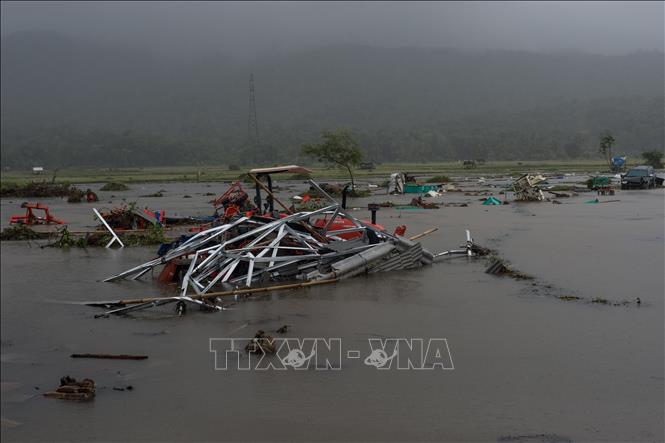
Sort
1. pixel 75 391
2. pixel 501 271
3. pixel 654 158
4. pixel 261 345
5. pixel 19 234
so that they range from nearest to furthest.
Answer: pixel 75 391
pixel 261 345
pixel 501 271
pixel 19 234
pixel 654 158

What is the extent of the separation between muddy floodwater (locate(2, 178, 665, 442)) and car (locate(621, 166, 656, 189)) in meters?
31.8

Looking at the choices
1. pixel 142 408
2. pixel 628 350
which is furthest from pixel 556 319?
pixel 142 408

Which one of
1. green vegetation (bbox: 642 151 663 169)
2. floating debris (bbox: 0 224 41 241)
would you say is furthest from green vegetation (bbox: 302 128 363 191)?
green vegetation (bbox: 642 151 663 169)

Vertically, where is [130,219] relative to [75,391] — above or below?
above

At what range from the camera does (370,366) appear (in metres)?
9.10

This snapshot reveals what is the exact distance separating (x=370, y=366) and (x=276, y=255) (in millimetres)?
6169

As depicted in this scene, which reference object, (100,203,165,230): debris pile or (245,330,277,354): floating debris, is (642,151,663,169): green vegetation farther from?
(245,330,277,354): floating debris

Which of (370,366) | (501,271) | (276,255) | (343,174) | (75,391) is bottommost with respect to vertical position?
(370,366)

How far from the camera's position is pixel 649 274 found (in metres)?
14.9

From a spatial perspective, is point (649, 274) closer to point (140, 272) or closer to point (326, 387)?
point (326, 387)

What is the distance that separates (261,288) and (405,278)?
3.43 m

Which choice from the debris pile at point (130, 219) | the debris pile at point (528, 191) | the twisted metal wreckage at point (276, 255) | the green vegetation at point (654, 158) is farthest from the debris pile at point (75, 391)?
the green vegetation at point (654, 158)

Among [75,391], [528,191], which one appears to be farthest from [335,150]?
[75,391]
